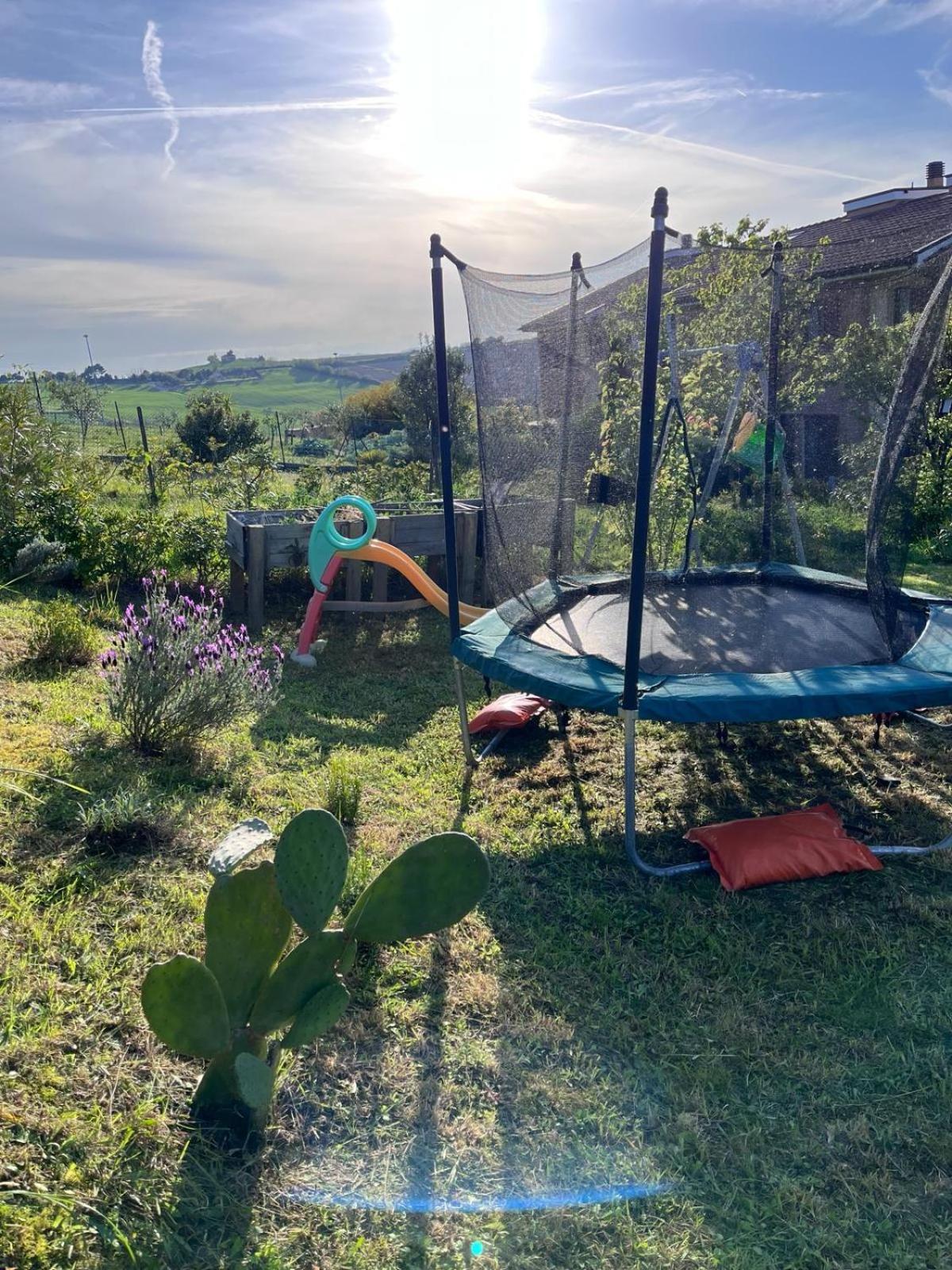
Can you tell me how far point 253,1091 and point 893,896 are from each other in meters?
2.13

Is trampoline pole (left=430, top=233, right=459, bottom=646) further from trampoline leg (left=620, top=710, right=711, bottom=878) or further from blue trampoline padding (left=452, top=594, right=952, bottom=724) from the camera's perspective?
trampoline leg (left=620, top=710, right=711, bottom=878)

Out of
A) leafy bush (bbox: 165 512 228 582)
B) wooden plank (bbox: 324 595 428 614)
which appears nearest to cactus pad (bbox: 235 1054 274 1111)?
wooden plank (bbox: 324 595 428 614)

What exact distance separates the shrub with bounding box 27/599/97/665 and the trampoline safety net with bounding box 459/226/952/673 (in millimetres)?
2070

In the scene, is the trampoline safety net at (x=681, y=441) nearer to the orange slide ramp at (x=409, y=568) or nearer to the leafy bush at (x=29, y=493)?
the orange slide ramp at (x=409, y=568)

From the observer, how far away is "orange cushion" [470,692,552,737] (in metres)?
3.91

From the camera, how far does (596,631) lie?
3.85 m

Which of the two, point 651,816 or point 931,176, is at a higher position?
point 931,176

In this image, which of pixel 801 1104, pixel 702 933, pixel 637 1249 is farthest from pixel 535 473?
pixel 637 1249

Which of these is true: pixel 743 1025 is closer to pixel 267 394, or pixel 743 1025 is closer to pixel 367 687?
pixel 367 687

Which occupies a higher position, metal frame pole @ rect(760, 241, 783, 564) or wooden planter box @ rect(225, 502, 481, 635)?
metal frame pole @ rect(760, 241, 783, 564)

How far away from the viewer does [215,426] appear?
1866 centimetres

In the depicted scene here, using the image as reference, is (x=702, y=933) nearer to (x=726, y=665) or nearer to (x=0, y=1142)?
(x=726, y=665)

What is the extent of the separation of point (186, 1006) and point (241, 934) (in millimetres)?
175

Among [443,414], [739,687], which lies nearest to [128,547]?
[443,414]
